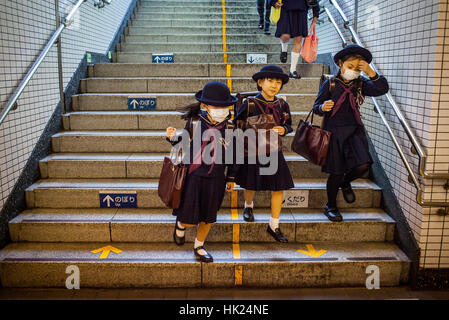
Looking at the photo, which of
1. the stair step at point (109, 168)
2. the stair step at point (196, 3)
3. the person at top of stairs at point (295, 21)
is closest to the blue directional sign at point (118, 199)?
the stair step at point (109, 168)

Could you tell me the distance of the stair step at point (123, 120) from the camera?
456cm

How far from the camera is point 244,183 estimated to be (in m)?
3.31

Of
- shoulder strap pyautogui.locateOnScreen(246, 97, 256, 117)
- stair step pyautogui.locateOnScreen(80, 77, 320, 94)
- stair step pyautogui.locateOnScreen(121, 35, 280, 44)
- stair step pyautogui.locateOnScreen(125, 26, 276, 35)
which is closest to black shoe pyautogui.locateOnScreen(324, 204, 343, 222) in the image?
shoulder strap pyautogui.locateOnScreen(246, 97, 256, 117)

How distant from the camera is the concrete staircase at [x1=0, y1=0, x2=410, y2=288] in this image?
316 cm

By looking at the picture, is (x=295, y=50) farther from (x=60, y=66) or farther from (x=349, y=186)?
(x=60, y=66)

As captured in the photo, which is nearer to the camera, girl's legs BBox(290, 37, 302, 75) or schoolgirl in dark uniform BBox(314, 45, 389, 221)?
schoolgirl in dark uniform BBox(314, 45, 389, 221)

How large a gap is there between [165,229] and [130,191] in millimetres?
590

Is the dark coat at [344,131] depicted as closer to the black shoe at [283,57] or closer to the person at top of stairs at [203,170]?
the person at top of stairs at [203,170]

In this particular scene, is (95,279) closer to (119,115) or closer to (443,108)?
(119,115)

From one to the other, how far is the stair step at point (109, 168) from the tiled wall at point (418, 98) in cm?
86

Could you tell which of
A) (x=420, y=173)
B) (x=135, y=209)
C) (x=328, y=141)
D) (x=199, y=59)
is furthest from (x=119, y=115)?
(x=420, y=173)

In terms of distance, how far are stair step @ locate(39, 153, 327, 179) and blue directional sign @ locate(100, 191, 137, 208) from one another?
1.16ft

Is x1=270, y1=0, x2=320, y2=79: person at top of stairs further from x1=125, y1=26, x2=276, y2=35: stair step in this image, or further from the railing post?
the railing post

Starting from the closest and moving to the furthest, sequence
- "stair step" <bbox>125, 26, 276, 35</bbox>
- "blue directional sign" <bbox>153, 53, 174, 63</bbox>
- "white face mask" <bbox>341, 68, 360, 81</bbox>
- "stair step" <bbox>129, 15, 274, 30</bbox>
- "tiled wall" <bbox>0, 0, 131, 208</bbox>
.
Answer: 1. "white face mask" <bbox>341, 68, 360, 81</bbox>
2. "tiled wall" <bbox>0, 0, 131, 208</bbox>
3. "blue directional sign" <bbox>153, 53, 174, 63</bbox>
4. "stair step" <bbox>125, 26, 276, 35</bbox>
5. "stair step" <bbox>129, 15, 274, 30</bbox>
